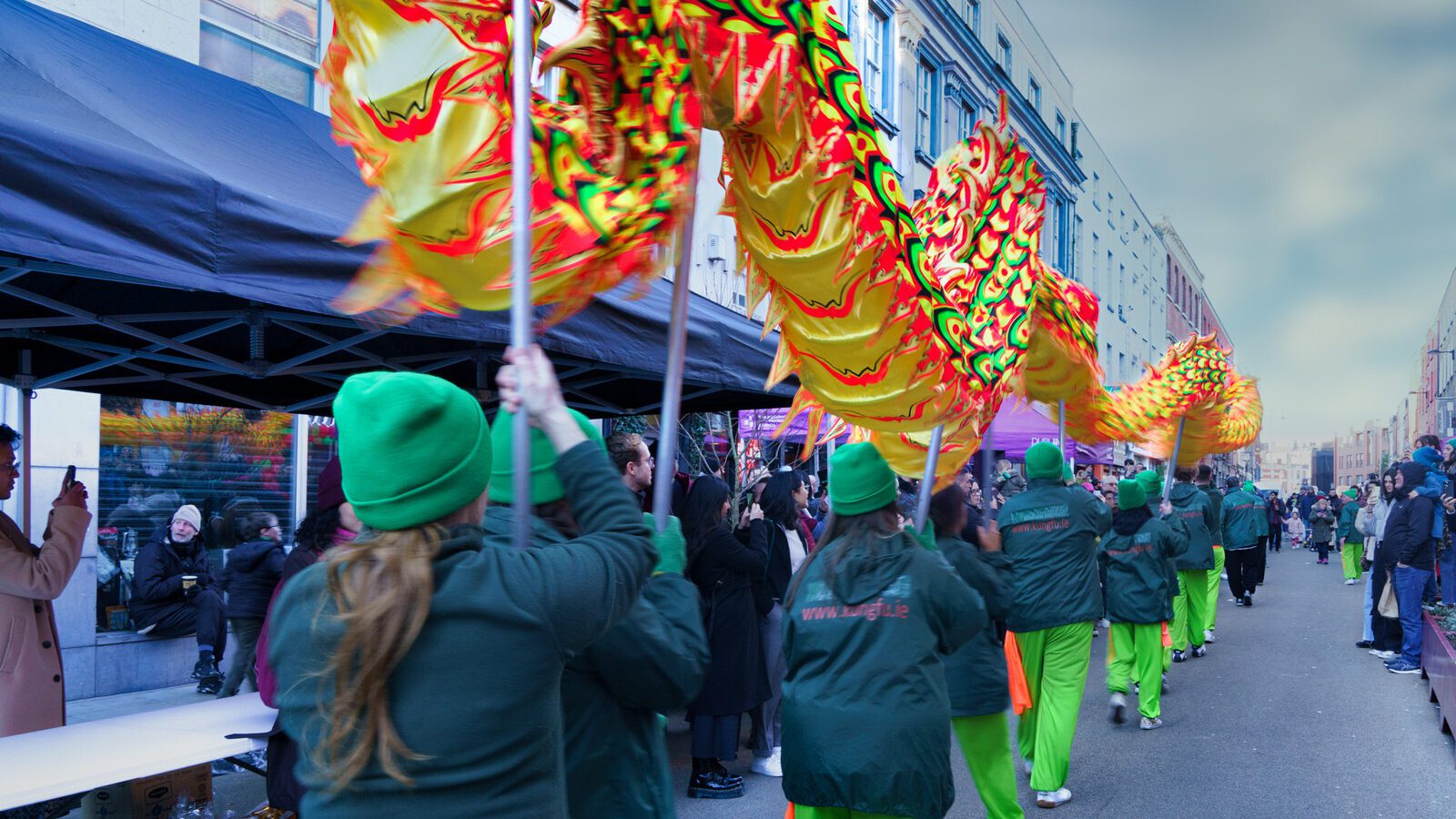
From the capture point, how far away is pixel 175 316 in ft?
13.7

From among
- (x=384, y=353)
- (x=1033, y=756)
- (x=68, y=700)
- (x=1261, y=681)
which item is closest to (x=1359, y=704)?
(x=1261, y=681)

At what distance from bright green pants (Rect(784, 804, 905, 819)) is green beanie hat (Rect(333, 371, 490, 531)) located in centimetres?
212

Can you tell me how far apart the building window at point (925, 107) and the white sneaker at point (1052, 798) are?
1689 centimetres

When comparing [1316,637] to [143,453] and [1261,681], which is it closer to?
[1261,681]

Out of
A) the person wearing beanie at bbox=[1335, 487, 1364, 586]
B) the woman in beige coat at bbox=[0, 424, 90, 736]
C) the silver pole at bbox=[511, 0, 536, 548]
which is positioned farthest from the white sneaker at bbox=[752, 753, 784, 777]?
the person wearing beanie at bbox=[1335, 487, 1364, 586]

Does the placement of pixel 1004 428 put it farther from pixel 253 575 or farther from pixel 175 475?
pixel 253 575

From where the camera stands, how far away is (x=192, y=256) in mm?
3176

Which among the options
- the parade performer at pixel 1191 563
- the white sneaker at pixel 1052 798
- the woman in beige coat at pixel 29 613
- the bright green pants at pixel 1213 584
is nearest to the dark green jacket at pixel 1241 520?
the bright green pants at pixel 1213 584

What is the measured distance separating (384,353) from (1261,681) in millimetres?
7999

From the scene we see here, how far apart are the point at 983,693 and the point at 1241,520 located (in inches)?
469

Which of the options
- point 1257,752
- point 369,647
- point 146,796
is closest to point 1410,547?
point 1257,752

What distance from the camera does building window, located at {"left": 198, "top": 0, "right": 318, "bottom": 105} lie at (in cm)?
872

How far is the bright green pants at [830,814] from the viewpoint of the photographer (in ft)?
11.1

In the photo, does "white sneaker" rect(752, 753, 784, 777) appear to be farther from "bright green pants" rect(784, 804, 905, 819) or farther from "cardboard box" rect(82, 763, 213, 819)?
"cardboard box" rect(82, 763, 213, 819)
